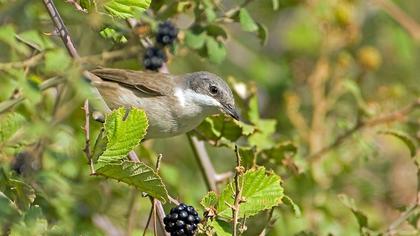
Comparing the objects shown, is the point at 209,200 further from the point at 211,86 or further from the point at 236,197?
the point at 211,86

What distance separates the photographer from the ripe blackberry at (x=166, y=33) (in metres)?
4.08

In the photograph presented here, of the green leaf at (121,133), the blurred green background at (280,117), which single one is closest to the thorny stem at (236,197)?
the green leaf at (121,133)

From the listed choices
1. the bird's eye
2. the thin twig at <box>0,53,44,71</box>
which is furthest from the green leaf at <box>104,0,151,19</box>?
the bird's eye

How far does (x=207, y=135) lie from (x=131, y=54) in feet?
1.77

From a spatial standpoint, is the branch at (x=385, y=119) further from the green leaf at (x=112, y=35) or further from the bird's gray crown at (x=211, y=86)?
the green leaf at (x=112, y=35)

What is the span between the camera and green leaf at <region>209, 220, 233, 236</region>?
3.11 m

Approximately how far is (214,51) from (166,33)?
27 centimetres

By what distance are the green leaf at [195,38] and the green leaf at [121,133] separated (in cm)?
109

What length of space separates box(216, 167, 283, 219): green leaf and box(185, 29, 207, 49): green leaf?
1.17 meters

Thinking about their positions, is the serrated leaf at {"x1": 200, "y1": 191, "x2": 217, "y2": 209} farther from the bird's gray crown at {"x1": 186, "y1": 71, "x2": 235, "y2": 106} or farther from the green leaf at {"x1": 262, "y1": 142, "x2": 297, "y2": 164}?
the bird's gray crown at {"x1": 186, "y1": 71, "x2": 235, "y2": 106}

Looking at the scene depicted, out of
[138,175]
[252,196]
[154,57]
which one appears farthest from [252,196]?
[154,57]

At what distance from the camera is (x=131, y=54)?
161 inches

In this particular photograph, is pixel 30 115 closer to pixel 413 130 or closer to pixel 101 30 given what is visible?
pixel 101 30

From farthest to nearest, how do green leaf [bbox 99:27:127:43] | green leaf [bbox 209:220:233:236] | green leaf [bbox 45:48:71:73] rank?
green leaf [bbox 99:27:127:43] < green leaf [bbox 209:220:233:236] < green leaf [bbox 45:48:71:73]
